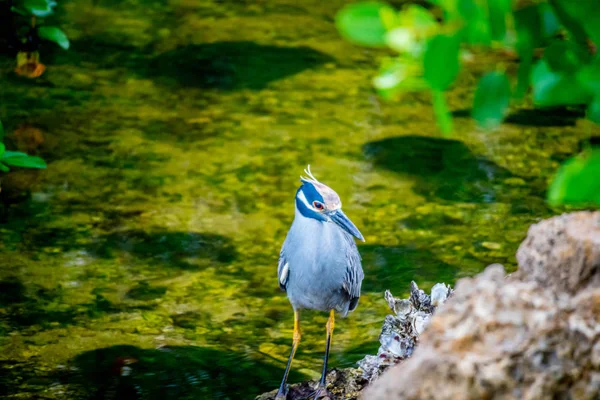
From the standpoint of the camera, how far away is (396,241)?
17.5 feet

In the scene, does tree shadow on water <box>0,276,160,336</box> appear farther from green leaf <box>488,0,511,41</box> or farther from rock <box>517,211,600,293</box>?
green leaf <box>488,0,511,41</box>

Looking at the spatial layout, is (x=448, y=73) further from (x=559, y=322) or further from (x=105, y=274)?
(x=105, y=274)

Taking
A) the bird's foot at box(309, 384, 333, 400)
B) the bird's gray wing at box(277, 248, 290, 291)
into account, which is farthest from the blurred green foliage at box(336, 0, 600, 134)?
the bird's gray wing at box(277, 248, 290, 291)

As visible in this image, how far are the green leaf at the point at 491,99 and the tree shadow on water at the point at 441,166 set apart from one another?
4.59 meters

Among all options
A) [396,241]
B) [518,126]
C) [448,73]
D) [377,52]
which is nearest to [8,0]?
[448,73]

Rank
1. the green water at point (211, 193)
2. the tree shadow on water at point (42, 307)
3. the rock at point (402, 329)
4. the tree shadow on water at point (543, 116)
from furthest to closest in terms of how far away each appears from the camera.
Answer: the tree shadow on water at point (543, 116)
the tree shadow on water at point (42, 307)
the green water at point (211, 193)
the rock at point (402, 329)

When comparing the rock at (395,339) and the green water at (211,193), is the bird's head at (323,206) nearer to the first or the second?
the rock at (395,339)

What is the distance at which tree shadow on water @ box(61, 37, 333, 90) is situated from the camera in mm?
7609

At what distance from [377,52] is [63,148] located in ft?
11.1

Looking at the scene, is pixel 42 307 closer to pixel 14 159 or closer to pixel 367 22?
pixel 14 159

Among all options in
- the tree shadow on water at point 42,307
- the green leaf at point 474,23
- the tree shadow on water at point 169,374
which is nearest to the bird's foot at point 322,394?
the tree shadow on water at point 169,374

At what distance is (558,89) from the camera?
1.32m

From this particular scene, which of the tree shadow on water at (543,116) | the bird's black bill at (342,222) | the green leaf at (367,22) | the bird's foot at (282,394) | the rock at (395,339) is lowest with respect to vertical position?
the bird's foot at (282,394)

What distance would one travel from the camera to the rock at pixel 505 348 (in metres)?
1.82
